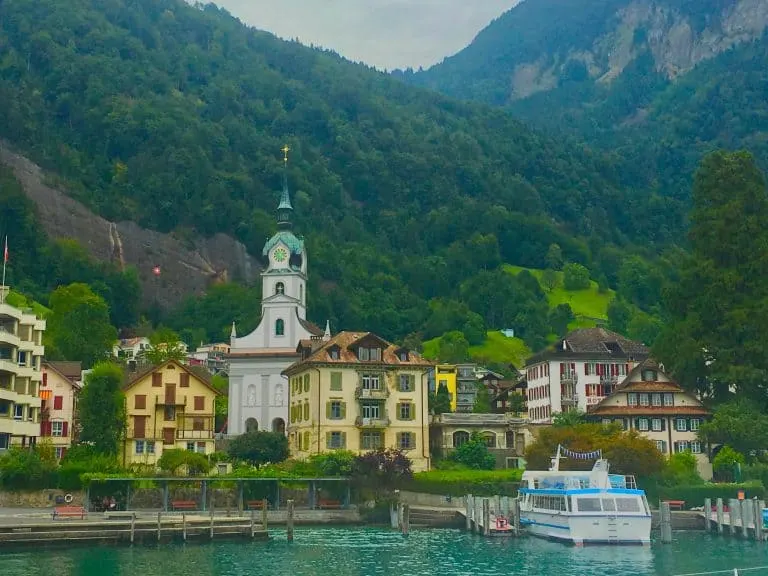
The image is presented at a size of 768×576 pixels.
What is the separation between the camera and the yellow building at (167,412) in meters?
99.6

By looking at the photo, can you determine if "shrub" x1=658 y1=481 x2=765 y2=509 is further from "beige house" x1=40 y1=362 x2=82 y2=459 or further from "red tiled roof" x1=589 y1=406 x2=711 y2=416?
"beige house" x1=40 y1=362 x2=82 y2=459

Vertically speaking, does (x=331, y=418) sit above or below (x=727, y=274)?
below

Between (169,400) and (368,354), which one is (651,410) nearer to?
(368,354)

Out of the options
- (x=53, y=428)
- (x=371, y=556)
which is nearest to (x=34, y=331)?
(x=53, y=428)

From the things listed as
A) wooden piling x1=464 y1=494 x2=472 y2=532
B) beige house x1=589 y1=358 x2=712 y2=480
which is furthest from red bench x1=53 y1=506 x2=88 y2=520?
beige house x1=589 y1=358 x2=712 y2=480

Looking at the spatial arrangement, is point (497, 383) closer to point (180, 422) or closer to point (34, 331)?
point (180, 422)

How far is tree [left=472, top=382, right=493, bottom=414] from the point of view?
129500mm

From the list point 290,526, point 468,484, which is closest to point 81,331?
point 468,484

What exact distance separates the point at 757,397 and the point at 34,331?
63.7 meters

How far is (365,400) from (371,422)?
1.95 m

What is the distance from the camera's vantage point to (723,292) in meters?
103

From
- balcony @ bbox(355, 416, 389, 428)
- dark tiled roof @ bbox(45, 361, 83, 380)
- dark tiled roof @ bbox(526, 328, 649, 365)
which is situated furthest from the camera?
dark tiled roof @ bbox(526, 328, 649, 365)

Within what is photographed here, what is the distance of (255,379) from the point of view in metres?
122

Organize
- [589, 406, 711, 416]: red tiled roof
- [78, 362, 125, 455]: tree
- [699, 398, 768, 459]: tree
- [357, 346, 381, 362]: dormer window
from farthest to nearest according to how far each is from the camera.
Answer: [589, 406, 711, 416]: red tiled roof → [357, 346, 381, 362]: dormer window → [78, 362, 125, 455]: tree → [699, 398, 768, 459]: tree
